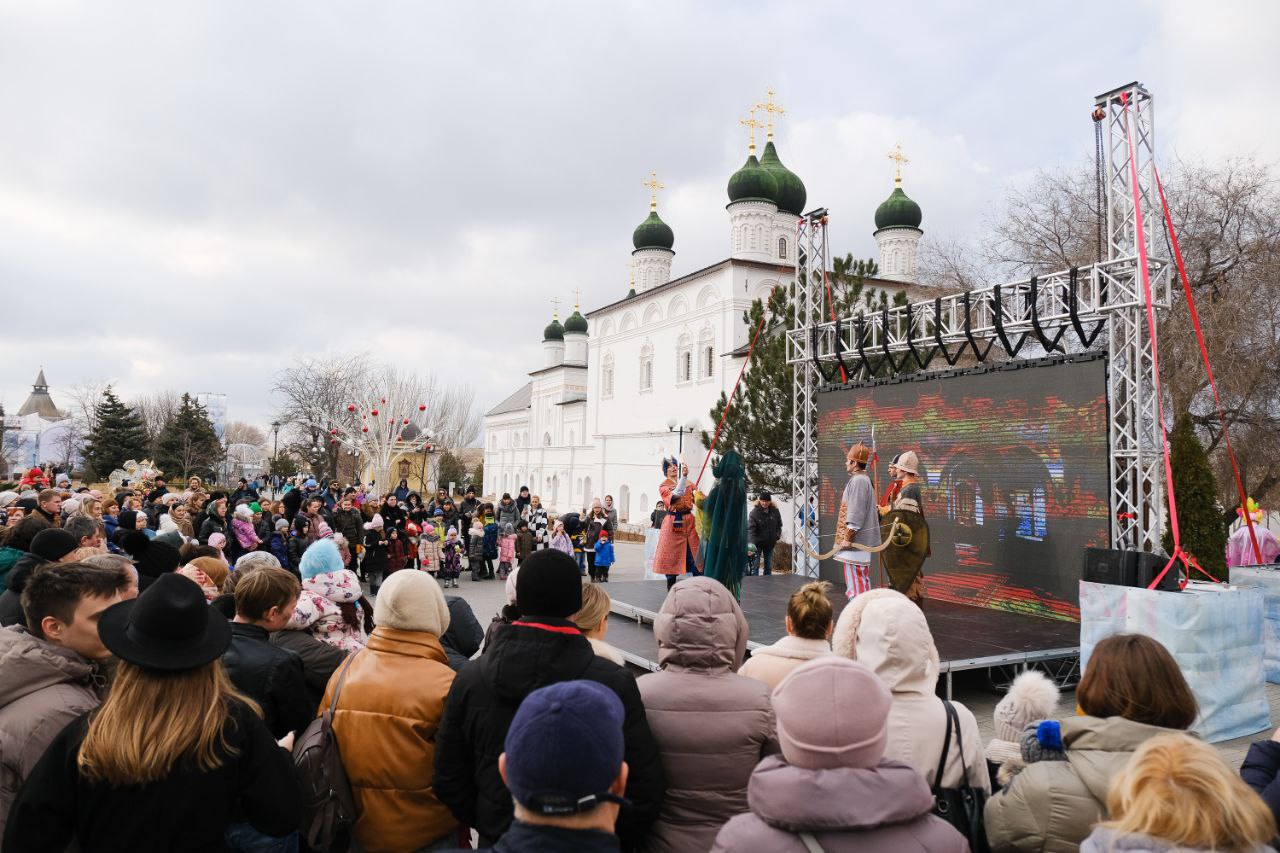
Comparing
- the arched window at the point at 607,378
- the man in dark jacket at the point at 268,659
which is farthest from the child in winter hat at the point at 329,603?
the arched window at the point at 607,378

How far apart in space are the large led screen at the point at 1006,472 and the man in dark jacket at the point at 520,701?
8311mm

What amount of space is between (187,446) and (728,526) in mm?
33737

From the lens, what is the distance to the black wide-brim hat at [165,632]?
6.95 ft

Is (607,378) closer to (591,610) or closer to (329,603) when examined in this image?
(329,603)

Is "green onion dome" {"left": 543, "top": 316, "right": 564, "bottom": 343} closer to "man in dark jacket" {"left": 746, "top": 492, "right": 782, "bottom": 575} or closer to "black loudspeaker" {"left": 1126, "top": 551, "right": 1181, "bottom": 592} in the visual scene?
"man in dark jacket" {"left": 746, "top": 492, "right": 782, "bottom": 575}

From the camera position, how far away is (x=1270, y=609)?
9156 mm

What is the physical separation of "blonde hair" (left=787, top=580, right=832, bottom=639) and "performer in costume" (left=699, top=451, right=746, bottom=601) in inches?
184

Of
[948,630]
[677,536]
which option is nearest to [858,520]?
[948,630]

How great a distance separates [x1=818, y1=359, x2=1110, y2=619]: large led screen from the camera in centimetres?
940

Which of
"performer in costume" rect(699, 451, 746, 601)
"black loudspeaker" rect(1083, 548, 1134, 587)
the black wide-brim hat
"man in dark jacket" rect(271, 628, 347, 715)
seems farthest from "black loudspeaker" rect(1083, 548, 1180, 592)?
the black wide-brim hat

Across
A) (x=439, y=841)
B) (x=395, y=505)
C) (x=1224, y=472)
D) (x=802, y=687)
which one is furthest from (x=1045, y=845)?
(x=1224, y=472)

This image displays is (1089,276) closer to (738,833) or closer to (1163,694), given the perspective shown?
(1163,694)

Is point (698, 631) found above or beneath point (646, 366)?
beneath

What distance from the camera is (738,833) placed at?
187 cm
